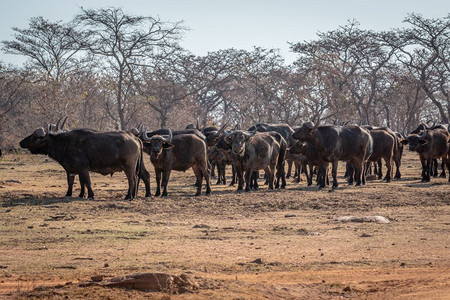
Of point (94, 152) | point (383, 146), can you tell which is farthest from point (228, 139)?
point (383, 146)

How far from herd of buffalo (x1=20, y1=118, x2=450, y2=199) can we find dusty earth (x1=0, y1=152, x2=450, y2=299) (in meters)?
0.80

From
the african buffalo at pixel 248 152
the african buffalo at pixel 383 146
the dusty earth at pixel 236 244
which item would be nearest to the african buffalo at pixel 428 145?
the african buffalo at pixel 383 146

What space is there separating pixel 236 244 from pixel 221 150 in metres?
11.0

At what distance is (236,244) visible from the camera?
1123 centimetres

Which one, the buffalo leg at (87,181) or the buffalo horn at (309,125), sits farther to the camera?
the buffalo horn at (309,125)

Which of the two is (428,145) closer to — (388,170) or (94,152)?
(388,170)

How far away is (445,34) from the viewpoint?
40688 mm

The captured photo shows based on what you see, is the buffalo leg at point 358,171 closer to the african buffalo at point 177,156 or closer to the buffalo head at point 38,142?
the african buffalo at point 177,156

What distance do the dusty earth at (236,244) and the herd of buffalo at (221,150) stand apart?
0.80 m

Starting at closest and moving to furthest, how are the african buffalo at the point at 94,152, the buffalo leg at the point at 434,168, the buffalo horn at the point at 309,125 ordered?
the african buffalo at the point at 94,152
the buffalo horn at the point at 309,125
the buffalo leg at the point at 434,168

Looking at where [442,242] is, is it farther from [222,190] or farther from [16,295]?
[222,190]

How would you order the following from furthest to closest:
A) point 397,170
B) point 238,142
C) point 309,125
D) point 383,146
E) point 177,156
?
point 397,170 → point 383,146 → point 309,125 → point 238,142 → point 177,156

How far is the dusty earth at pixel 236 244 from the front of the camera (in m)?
8.10

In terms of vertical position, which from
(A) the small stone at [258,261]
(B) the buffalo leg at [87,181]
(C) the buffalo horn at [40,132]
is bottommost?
(A) the small stone at [258,261]
